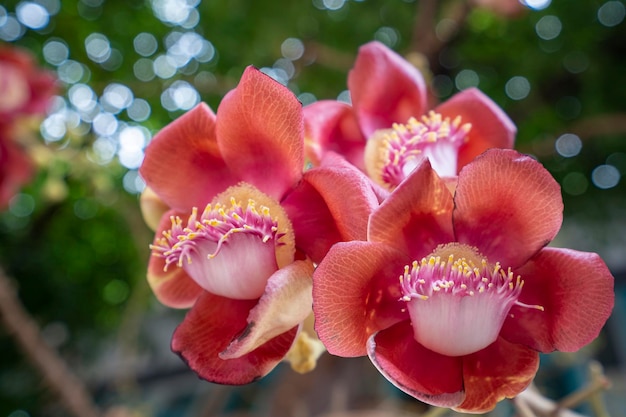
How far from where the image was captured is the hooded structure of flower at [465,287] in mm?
208

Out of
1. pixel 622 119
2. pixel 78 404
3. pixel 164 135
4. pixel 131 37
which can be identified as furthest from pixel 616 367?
pixel 164 135

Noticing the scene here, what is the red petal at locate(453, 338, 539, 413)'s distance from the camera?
0.21 meters

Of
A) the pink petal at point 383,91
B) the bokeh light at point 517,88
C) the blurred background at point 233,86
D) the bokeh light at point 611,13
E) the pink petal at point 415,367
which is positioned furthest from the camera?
the bokeh light at point 517,88

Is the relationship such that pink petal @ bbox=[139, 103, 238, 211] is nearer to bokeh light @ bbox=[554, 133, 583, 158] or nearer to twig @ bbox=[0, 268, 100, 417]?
twig @ bbox=[0, 268, 100, 417]

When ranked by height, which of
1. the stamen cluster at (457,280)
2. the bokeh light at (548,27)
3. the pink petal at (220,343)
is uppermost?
the stamen cluster at (457,280)

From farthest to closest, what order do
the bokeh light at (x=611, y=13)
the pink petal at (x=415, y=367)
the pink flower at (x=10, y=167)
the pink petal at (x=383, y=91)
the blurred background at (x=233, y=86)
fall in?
1. the bokeh light at (x=611, y=13)
2. the blurred background at (x=233, y=86)
3. the pink flower at (x=10, y=167)
4. the pink petal at (x=383, y=91)
5. the pink petal at (x=415, y=367)

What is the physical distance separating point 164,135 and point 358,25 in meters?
1.01

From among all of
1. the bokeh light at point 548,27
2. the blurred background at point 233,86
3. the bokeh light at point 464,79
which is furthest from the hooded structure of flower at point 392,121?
the bokeh light at point 464,79

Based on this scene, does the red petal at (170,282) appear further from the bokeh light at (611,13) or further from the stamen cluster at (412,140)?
the bokeh light at (611,13)

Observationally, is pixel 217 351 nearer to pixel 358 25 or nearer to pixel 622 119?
pixel 622 119

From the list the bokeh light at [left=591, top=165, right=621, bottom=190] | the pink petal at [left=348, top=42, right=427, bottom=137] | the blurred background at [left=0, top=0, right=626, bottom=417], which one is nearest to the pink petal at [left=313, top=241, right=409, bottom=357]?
the pink petal at [left=348, top=42, right=427, bottom=137]

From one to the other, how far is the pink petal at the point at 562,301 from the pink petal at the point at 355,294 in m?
0.05

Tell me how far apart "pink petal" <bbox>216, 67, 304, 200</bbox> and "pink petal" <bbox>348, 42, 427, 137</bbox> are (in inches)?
2.8

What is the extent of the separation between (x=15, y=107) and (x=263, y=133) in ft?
1.93
